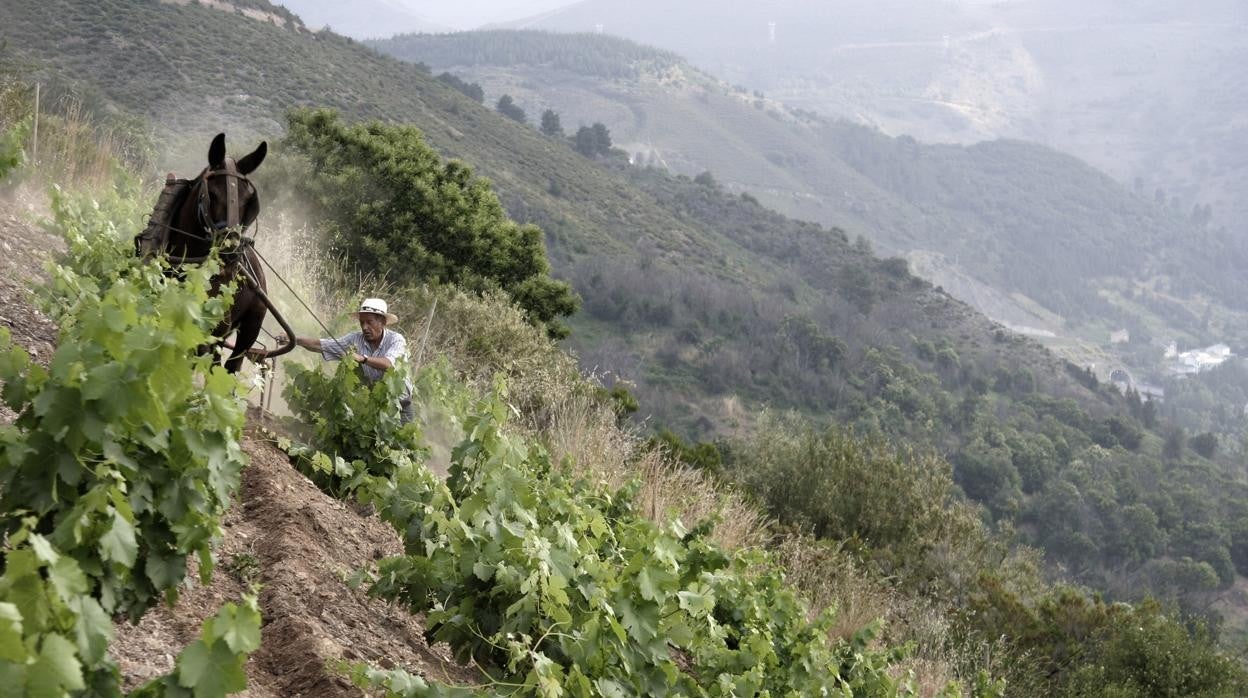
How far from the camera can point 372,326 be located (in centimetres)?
688

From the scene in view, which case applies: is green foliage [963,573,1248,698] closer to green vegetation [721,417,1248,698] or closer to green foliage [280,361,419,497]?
green vegetation [721,417,1248,698]

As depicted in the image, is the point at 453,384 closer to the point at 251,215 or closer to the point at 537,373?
the point at 537,373

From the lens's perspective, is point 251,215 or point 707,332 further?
point 707,332

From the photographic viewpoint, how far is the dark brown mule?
5.84m

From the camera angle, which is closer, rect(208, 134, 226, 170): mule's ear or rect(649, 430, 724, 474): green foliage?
rect(208, 134, 226, 170): mule's ear

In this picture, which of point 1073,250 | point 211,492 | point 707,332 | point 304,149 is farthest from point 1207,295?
point 211,492

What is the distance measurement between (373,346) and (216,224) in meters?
1.43

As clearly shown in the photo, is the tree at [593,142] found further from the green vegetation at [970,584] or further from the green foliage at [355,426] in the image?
the green foliage at [355,426]

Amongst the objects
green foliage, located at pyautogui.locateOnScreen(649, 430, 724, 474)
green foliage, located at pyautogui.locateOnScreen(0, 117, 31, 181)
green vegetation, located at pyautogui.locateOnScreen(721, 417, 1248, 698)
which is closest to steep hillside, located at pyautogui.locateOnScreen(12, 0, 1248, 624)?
green foliage, located at pyautogui.locateOnScreen(649, 430, 724, 474)

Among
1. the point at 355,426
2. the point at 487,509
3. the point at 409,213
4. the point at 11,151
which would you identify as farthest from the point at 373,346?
the point at 409,213

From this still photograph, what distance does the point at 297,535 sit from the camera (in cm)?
497

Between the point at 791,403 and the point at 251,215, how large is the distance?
166 ft

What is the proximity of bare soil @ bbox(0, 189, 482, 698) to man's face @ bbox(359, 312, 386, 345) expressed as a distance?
0.98 metres

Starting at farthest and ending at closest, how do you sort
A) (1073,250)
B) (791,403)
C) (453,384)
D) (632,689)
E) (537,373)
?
(1073,250) → (791,403) → (537,373) → (453,384) → (632,689)
